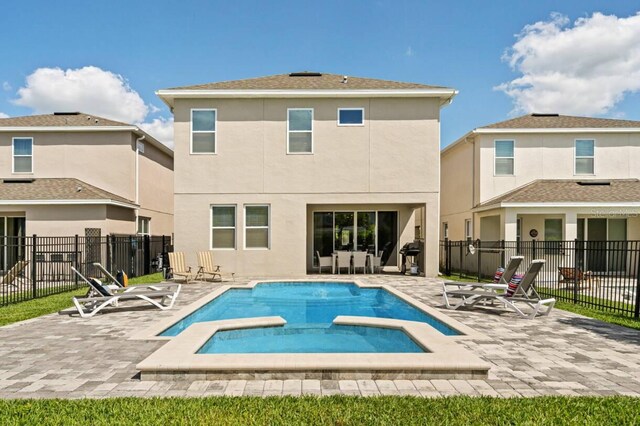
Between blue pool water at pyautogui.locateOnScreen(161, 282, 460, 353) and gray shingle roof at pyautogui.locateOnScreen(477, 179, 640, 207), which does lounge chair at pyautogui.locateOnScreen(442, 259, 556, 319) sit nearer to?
blue pool water at pyautogui.locateOnScreen(161, 282, 460, 353)

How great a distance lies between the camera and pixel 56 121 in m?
19.9

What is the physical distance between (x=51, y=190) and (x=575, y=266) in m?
19.8

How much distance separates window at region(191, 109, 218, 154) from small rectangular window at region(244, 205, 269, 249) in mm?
2904

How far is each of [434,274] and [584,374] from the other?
11730mm

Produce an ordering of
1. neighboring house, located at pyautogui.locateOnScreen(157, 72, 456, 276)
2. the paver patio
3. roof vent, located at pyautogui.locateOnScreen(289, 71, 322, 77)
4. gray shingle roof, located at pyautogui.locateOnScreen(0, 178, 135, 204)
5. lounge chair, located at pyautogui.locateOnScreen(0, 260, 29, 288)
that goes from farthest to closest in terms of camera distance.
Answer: roof vent, located at pyautogui.locateOnScreen(289, 71, 322, 77)
gray shingle roof, located at pyautogui.locateOnScreen(0, 178, 135, 204)
neighboring house, located at pyautogui.locateOnScreen(157, 72, 456, 276)
lounge chair, located at pyautogui.locateOnScreen(0, 260, 29, 288)
the paver patio

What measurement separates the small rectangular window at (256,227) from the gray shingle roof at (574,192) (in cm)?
974

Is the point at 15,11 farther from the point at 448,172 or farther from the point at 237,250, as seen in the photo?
the point at 448,172

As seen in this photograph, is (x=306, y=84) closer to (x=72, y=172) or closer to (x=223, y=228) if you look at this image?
(x=223, y=228)

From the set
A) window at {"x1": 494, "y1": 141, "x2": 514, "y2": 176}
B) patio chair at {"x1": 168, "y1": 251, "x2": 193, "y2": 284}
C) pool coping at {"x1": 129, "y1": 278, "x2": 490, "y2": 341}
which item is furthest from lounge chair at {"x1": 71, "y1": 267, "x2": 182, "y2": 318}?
window at {"x1": 494, "y1": 141, "x2": 514, "y2": 176}

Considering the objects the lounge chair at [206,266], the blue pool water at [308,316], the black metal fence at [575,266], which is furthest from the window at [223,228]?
the black metal fence at [575,266]

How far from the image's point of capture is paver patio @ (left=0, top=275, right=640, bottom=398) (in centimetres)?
470

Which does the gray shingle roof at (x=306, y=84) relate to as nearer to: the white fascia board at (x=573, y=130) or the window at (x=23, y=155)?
→ the white fascia board at (x=573, y=130)

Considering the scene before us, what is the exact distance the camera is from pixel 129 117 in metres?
57.5

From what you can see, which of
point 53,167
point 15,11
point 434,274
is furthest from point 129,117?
point 434,274
